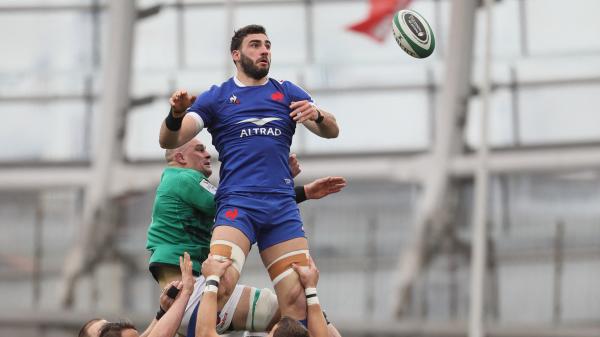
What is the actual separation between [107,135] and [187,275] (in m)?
10.7

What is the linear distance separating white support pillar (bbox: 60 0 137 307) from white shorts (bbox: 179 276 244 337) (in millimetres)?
10223

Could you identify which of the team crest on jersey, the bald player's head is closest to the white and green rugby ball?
the team crest on jersey

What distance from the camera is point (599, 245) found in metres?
16.5

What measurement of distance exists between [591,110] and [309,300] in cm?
1048

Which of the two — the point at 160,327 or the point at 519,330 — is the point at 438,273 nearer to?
the point at 519,330

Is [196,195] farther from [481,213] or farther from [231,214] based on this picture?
[481,213]

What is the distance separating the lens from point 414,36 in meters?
7.85

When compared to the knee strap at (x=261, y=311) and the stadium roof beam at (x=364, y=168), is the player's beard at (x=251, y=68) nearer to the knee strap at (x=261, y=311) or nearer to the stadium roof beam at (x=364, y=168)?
the knee strap at (x=261, y=311)

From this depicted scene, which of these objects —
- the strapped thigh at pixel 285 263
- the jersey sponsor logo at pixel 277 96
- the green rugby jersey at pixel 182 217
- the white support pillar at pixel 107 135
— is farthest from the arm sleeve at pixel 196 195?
the white support pillar at pixel 107 135

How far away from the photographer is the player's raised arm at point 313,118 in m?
7.28

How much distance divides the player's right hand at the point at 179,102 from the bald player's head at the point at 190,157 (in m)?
0.84

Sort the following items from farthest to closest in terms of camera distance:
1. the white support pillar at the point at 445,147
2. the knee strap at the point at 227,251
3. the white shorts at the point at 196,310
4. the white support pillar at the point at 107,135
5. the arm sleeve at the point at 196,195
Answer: the white support pillar at the point at 107,135, the white support pillar at the point at 445,147, the arm sleeve at the point at 196,195, the white shorts at the point at 196,310, the knee strap at the point at 227,251

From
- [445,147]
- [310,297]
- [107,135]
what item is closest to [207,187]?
[310,297]

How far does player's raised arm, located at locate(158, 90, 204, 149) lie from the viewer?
23.0ft
